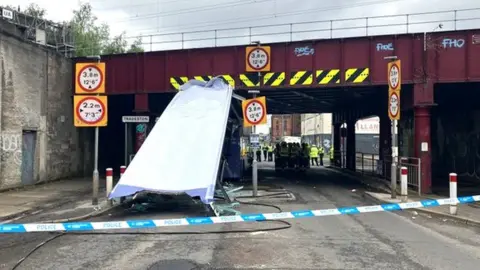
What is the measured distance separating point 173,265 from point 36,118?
14.4m

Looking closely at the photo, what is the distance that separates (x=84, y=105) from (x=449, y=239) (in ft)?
30.2

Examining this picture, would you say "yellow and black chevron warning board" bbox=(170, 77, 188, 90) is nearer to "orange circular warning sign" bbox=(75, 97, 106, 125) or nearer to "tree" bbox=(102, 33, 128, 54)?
"orange circular warning sign" bbox=(75, 97, 106, 125)

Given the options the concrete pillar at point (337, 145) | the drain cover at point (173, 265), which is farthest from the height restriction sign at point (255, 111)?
the concrete pillar at point (337, 145)

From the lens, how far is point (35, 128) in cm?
1898

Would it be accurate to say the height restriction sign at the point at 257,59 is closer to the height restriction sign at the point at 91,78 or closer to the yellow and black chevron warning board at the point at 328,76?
the yellow and black chevron warning board at the point at 328,76

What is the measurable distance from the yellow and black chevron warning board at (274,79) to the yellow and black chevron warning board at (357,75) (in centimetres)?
258

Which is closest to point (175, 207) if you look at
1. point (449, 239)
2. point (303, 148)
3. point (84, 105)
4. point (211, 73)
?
point (84, 105)

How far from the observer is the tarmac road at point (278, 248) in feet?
23.0

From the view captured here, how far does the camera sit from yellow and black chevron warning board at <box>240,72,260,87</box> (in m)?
19.5

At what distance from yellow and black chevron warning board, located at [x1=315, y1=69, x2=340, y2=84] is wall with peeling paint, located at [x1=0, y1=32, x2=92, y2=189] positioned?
37.0 feet

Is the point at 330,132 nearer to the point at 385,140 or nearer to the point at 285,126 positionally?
the point at 285,126

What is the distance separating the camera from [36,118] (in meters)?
19.1

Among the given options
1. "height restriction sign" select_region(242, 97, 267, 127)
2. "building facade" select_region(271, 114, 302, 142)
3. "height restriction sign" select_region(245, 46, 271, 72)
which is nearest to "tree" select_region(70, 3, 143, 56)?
"height restriction sign" select_region(245, 46, 271, 72)

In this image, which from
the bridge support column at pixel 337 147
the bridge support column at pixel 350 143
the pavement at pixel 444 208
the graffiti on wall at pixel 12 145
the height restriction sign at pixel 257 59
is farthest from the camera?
the bridge support column at pixel 337 147
